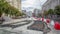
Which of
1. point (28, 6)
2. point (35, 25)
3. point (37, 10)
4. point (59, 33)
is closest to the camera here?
point (59, 33)

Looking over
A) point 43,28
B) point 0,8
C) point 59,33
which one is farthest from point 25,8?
point 0,8

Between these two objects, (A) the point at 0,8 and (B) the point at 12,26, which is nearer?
(B) the point at 12,26

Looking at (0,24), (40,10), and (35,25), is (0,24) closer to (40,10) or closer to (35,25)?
(40,10)

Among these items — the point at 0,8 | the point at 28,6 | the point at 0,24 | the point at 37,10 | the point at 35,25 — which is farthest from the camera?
the point at 0,8

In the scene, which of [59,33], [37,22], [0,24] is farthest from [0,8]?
[59,33]

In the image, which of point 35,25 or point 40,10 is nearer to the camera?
point 35,25

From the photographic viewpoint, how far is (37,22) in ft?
4.44

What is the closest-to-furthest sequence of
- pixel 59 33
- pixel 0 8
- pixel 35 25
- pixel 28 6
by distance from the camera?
pixel 59 33, pixel 35 25, pixel 28 6, pixel 0 8

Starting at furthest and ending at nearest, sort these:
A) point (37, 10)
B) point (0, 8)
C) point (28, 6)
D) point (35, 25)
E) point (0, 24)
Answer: point (0, 8)
point (0, 24)
point (37, 10)
point (28, 6)
point (35, 25)

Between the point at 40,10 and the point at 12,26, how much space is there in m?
0.33

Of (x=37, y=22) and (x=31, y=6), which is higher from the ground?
(x=31, y=6)

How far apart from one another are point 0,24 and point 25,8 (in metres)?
0.47

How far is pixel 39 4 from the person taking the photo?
5.04ft

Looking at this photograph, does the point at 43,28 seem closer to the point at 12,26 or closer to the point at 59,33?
the point at 59,33
